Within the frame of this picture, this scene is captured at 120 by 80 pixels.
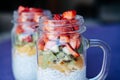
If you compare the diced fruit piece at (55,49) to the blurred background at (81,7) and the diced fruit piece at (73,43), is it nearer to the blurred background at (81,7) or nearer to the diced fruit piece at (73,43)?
the diced fruit piece at (73,43)

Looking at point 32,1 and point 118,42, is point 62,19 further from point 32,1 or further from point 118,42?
point 32,1

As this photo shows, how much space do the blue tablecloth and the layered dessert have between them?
111 millimetres

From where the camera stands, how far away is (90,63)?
814 mm

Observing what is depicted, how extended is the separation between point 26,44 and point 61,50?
0.13 meters

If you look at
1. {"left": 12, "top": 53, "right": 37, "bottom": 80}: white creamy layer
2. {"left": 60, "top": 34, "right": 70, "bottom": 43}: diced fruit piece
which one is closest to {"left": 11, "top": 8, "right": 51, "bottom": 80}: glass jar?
{"left": 12, "top": 53, "right": 37, "bottom": 80}: white creamy layer

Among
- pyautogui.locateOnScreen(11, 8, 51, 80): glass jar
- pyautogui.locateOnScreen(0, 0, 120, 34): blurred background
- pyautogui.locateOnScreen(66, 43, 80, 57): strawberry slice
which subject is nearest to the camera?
pyautogui.locateOnScreen(66, 43, 80, 57): strawberry slice

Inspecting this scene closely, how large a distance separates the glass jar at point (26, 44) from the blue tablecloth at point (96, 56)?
0.08 metres

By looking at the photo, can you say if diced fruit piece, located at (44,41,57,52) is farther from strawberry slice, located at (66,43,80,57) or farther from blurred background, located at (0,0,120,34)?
blurred background, located at (0,0,120,34)

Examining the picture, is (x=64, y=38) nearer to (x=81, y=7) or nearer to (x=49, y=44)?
(x=49, y=44)

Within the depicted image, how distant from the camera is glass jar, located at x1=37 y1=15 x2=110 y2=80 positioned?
0.58 m

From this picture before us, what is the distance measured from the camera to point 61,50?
0.58 m

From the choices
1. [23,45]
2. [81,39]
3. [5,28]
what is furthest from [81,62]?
[5,28]

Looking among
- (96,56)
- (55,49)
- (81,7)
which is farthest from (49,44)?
(81,7)

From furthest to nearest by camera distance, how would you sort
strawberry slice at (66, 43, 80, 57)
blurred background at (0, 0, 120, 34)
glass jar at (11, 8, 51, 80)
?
blurred background at (0, 0, 120, 34)
glass jar at (11, 8, 51, 80)
strawberry slice at (66, 43, 80, 57)
